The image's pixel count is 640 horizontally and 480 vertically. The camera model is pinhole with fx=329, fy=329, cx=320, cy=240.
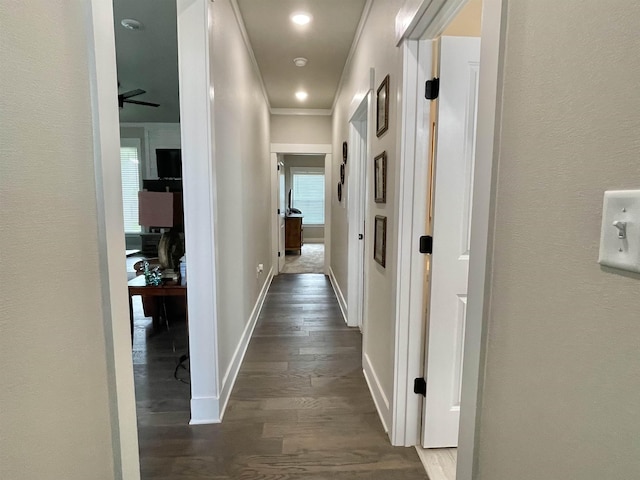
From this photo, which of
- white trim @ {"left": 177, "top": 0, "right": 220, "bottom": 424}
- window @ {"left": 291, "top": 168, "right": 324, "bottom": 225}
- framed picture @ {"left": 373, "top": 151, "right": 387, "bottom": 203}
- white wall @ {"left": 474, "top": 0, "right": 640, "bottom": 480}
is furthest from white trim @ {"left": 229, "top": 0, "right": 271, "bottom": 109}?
window @ {"left": 291, "top": 168, "right": 324, "bottom": 225}

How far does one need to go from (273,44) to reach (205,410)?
9.72ft

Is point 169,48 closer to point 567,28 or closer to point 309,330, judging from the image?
point 309,330

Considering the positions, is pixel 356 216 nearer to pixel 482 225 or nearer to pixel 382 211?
pixel 382 211

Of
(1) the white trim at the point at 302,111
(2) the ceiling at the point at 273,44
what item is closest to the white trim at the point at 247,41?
(2) the ceiling at the point at 273,44

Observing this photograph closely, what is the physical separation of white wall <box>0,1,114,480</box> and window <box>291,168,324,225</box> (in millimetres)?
8526

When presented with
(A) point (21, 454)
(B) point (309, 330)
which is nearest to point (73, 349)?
(A) point (21, 454)

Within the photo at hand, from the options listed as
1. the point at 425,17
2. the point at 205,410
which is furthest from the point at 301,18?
the point at 205,410

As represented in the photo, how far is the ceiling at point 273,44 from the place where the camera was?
2447 mm

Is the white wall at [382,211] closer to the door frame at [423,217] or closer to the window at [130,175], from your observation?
the door frame at [423,217]

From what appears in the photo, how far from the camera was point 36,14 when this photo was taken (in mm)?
646

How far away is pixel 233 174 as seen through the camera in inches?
93.0

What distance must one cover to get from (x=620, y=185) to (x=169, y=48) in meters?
3.85

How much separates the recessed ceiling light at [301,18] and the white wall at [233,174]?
1.45 feet

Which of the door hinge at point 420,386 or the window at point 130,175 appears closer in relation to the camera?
the door hinge at point 420,386
